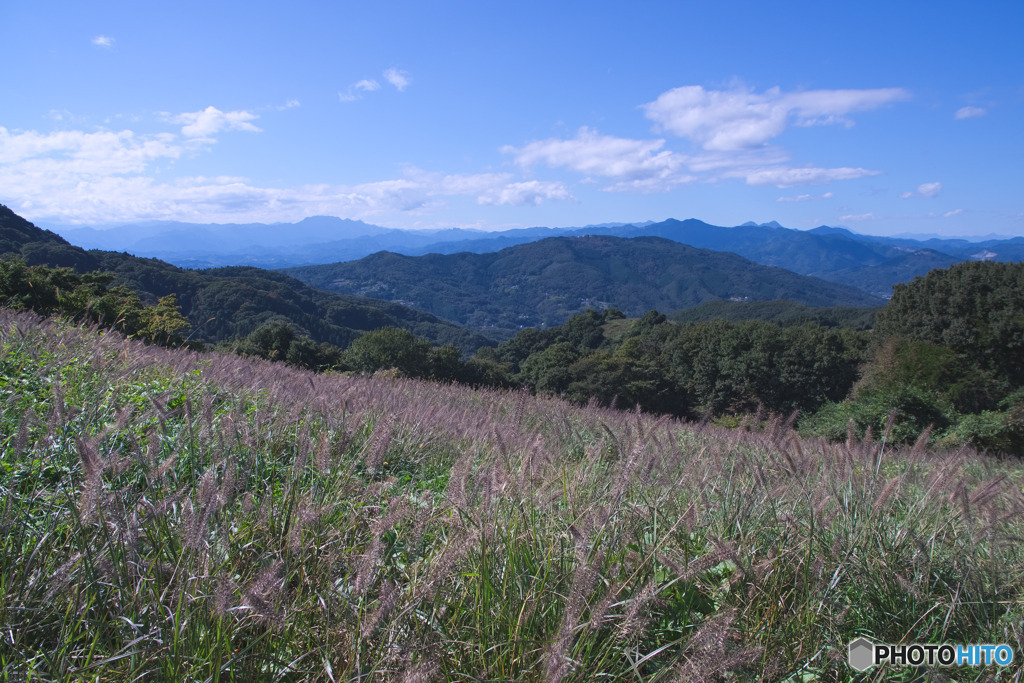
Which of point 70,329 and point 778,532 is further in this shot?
point 70,329

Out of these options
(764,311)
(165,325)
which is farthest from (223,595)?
(764,311)

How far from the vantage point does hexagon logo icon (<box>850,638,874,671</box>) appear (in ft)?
6.59

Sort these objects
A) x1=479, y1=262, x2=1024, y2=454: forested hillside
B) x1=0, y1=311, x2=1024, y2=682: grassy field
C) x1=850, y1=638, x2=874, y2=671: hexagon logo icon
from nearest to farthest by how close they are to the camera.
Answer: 1. x1=0, y1=311, x2=1024, y2=682: grassy field
2. x1=850, y1=638, x2=874, y2=671: hexagon logo icon
3. x1=479, y1=262, x2=1024, y2=454: forested hillside

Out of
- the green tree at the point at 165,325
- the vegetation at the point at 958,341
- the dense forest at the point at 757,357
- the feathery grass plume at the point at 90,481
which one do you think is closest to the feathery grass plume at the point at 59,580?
the feathery grass plume at the point at 90,481

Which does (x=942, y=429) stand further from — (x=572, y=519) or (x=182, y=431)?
(x=182, y=431)

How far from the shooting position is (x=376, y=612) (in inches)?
55.9

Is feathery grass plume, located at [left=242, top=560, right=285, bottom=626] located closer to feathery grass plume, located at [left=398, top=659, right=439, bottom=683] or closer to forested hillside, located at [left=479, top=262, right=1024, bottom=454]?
feathery grass plume, located at [left=398, top=659, right=439, bottom=683]

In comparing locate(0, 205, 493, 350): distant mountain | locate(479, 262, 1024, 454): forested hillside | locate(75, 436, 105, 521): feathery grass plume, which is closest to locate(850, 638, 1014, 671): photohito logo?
locate(75, 436, 105, 521): feathery grass plume

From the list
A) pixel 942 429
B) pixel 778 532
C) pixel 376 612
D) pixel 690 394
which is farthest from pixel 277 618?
pixel 690 394

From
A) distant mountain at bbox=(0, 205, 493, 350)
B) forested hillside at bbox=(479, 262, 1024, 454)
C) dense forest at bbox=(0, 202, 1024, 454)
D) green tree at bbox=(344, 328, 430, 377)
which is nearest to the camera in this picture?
dense forest at bbox=(0, 202, 1024, 454)

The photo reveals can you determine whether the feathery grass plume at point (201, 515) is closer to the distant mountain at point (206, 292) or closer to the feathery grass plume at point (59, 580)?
the feathery grass plume at point (59, 580)

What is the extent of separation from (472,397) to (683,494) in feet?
20.1

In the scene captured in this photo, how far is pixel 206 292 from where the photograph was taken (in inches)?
2564

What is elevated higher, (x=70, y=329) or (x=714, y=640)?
(x=70, y=329)
